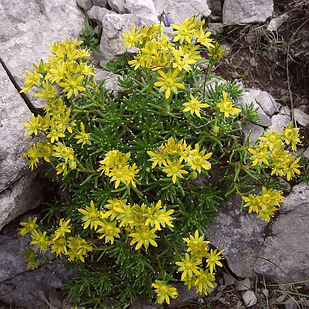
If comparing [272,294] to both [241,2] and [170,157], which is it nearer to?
[170,157]

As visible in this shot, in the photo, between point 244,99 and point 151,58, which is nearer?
point 151,58

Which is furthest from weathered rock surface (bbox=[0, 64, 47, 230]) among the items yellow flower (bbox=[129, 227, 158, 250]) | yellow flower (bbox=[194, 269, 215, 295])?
yellow flower (bbox=[194, 269, 215, 295])

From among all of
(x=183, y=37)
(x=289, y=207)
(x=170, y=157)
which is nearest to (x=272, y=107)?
(x=289, y=207)

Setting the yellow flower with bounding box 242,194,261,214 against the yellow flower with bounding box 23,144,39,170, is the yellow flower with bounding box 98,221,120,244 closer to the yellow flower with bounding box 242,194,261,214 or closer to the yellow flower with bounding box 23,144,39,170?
the yellow flower with bounding box 23,144,39,170

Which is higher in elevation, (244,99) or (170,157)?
(170,157)

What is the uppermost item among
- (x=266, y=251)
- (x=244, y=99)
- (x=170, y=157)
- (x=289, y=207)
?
(x=170, y=157)
